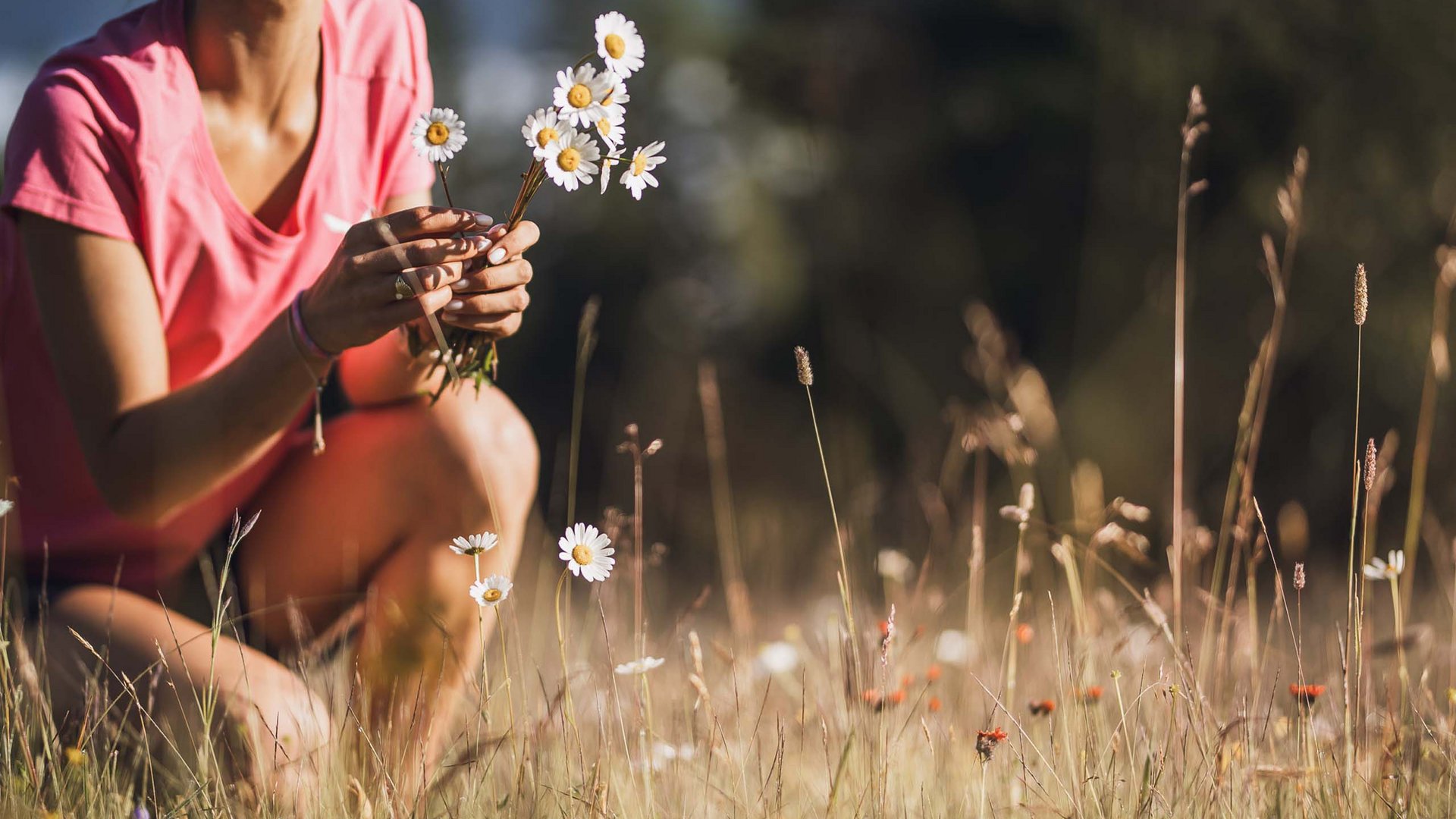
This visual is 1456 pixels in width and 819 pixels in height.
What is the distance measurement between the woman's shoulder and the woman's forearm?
0.59 meters

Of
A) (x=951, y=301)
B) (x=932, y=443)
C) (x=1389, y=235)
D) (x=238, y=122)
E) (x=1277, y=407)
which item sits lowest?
(x=932, y=443)

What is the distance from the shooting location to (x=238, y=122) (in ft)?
5.22

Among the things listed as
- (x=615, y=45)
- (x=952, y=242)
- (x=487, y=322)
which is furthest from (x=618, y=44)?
(x=952, y=242)

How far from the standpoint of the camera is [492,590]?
1.17 meters

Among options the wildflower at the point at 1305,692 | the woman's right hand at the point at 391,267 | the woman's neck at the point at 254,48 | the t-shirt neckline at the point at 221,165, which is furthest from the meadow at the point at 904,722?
the woman's neck at the point at 254,48

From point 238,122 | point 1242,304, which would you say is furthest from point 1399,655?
point 1242,304

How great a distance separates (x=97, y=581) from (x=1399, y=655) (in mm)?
1685

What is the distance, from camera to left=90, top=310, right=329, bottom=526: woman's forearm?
129cm

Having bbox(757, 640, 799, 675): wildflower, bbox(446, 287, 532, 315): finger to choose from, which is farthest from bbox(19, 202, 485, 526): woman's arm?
bbox(757, 640, 799, 675): wildflower

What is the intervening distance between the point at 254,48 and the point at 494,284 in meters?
0.59

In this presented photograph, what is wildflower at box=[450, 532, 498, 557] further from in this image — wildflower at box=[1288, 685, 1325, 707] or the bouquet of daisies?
wildflower at box=[1288, 685, 1325, 707]

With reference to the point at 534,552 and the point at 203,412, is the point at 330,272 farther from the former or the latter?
the point at 534,552

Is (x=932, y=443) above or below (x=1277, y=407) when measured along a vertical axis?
below

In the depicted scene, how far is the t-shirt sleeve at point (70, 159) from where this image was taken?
139cm
